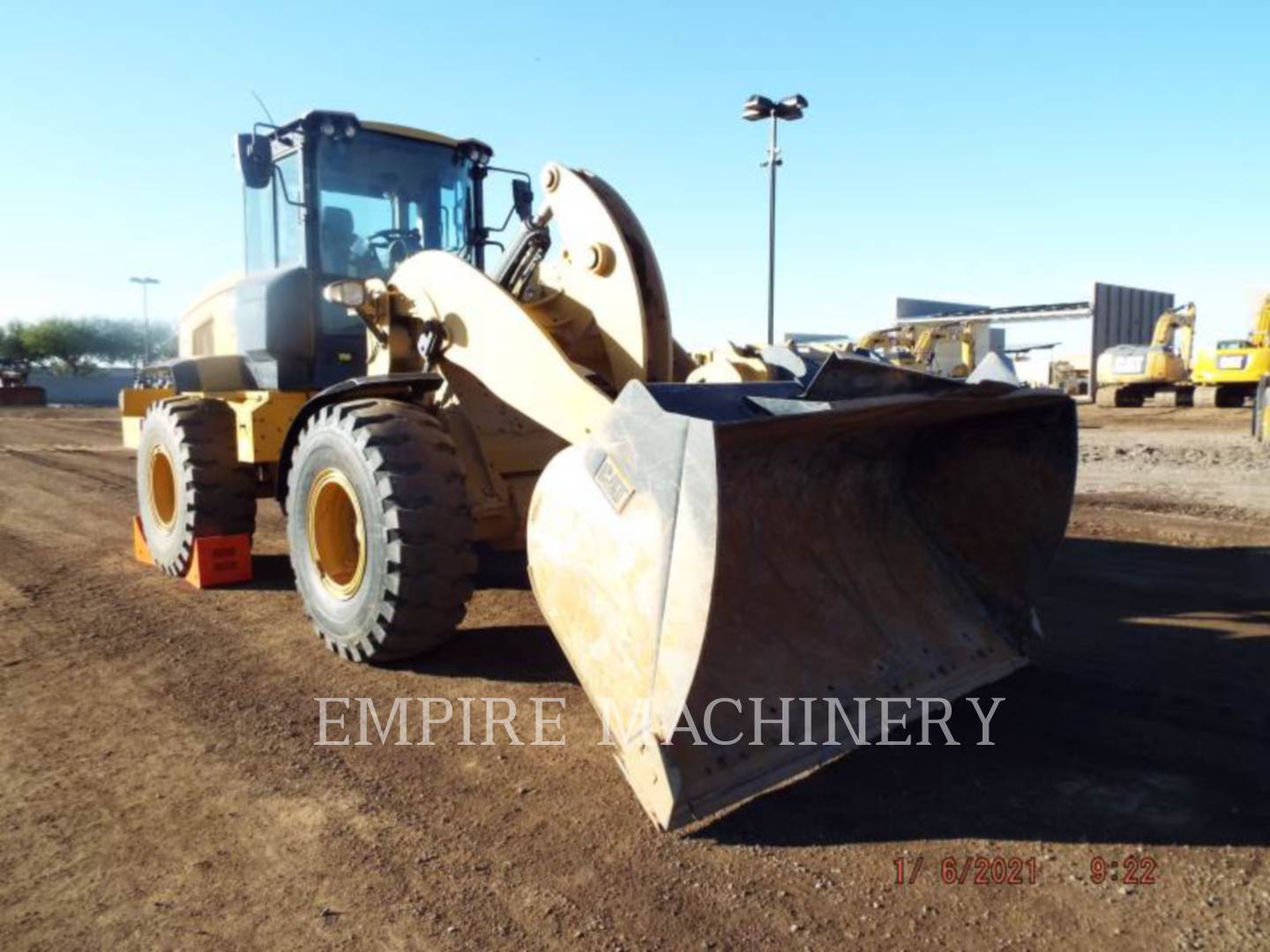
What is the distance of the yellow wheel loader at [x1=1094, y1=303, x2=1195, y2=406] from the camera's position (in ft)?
88.1

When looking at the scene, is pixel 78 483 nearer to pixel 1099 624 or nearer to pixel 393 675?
pixel 393 675

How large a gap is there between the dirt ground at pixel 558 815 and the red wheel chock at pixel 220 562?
3.20ft

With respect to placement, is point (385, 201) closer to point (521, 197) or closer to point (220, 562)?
point (521, 197)

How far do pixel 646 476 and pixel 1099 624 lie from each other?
3314 mm

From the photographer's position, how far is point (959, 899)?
2.56 meters

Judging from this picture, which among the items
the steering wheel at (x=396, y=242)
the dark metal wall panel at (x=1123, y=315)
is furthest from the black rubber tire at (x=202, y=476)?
the dark metal wall panel at (x=1123, y=315)

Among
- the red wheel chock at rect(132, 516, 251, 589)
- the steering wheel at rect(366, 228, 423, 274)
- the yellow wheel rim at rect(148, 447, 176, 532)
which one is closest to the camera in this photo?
the steering wheel at rect(366, 228, 423, 274)

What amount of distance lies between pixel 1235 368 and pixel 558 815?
2598cm

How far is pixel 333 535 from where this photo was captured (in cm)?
483
